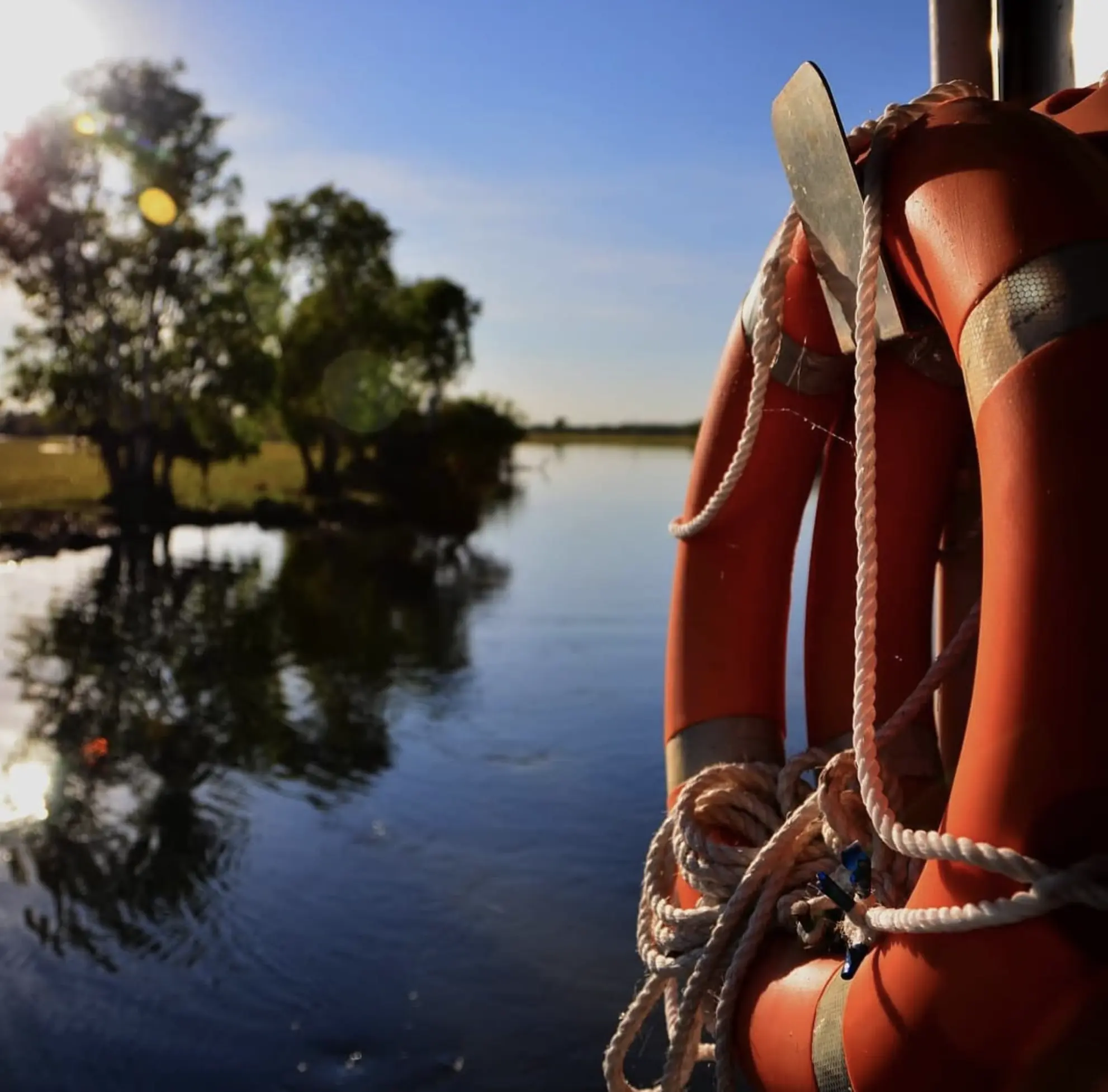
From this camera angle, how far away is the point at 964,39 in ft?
7.36

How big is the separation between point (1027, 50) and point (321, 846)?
3.10 meters

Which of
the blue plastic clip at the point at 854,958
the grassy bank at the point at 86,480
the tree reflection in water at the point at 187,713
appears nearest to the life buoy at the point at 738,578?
the blue plastic clip at the point at 854,958

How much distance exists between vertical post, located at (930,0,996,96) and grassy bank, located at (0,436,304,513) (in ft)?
50.5

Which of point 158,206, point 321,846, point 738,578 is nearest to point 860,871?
point 738,578

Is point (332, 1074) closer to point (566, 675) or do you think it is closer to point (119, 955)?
point (119, 955)

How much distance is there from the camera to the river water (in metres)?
2.82

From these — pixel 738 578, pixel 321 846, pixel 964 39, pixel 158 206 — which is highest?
pixel 158 206

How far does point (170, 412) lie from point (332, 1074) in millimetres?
16079

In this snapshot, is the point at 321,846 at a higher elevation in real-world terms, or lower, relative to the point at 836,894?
lower

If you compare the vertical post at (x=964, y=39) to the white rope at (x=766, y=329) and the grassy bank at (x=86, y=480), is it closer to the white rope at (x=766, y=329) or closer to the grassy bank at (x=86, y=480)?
the white rope at (x=766, y=329)

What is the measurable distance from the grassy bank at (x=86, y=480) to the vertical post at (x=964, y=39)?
50.5 feet

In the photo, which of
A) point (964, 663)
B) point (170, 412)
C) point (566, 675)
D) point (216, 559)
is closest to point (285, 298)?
point (170, 412)

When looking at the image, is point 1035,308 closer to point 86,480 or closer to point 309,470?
point 309,470

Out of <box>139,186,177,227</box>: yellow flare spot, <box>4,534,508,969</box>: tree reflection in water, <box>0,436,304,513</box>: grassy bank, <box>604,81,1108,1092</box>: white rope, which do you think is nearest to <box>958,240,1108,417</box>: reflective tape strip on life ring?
<box>604,81,1108,1092</box>: white rope
